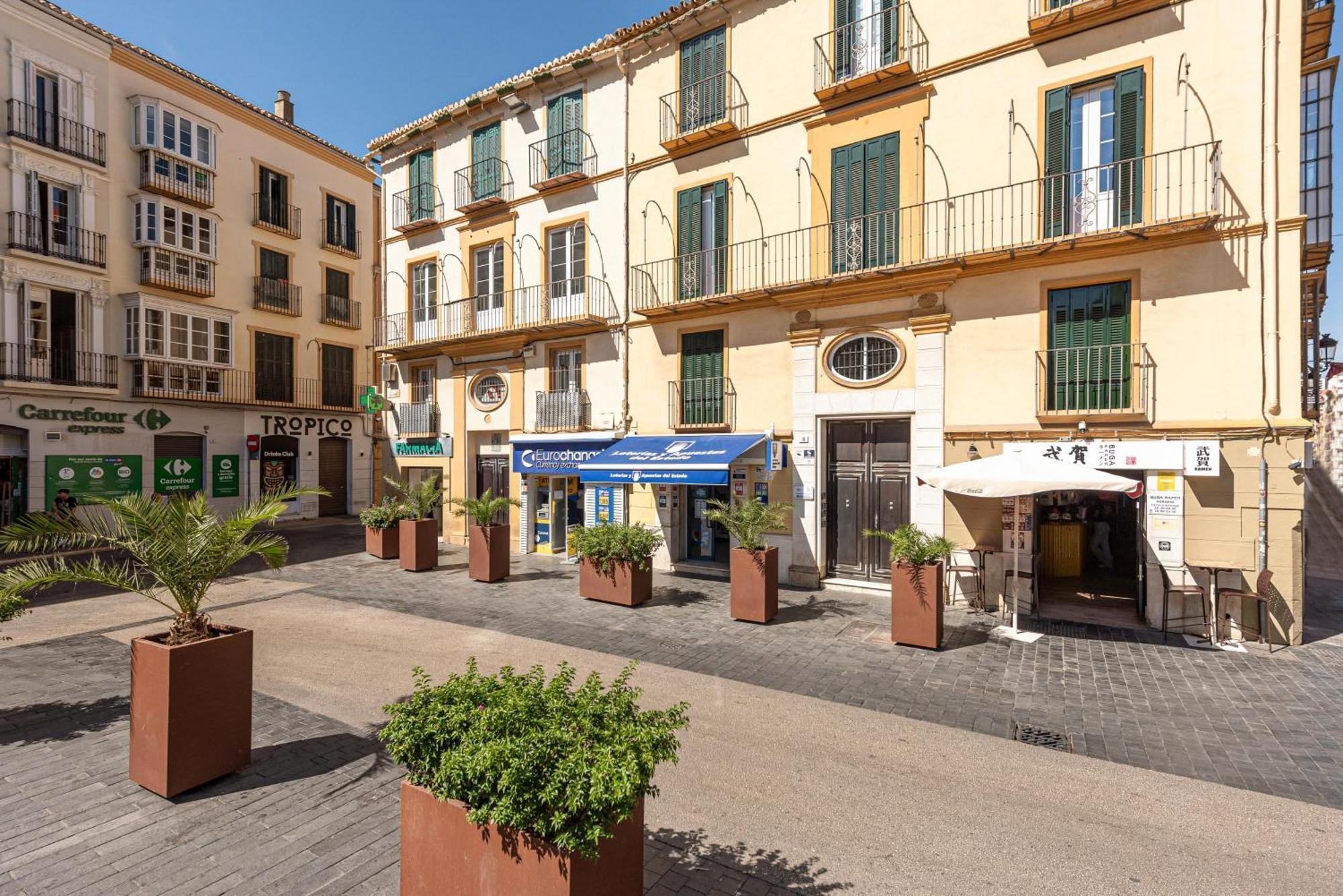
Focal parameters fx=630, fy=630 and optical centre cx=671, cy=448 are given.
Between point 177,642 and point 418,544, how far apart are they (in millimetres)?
9937

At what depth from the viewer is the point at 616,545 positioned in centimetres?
1155

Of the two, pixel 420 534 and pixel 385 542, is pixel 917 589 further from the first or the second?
pixel 385 542

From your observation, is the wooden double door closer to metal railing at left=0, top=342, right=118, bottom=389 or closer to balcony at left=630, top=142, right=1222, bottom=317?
balcony at left=630, top=142, right=1222, bottom=317

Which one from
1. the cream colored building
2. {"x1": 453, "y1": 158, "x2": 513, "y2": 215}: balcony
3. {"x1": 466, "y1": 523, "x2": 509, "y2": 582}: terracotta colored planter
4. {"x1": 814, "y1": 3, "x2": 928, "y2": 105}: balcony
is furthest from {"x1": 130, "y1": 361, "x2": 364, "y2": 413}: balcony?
{"x1": 814, "y1": 3, "x2": 928, "y2": 105}: balcony

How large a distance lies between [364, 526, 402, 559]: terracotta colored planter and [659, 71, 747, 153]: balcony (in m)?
12.0

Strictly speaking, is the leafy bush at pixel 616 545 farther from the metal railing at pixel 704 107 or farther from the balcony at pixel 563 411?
the metal railing at pixel 704 107

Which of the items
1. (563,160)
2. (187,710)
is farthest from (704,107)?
(187,710)

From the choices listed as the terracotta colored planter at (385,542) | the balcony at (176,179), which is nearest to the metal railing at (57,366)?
the balcony at (176,179)

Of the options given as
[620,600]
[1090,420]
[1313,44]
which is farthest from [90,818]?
[1313,44]

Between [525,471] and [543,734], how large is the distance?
47.5ft

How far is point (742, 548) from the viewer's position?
10.6 metres

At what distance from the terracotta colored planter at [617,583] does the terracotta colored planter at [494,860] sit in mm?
8137

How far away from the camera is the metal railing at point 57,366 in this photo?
60.7 feet

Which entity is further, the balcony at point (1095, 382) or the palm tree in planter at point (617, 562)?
the palm tree in planter at point (617, 562)
